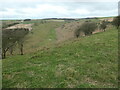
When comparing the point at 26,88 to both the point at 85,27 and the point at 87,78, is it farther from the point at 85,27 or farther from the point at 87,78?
the point at 85,27

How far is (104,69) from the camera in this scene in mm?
12695

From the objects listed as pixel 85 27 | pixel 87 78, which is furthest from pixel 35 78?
pixel 85 27

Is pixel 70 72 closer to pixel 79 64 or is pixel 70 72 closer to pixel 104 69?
pixel 79 64

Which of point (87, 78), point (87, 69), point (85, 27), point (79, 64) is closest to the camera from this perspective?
point (87, 78)

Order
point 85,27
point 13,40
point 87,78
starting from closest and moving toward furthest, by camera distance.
Result: 1. point 87,78
2. point 13,40
3. point 85,27

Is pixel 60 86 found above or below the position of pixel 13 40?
below

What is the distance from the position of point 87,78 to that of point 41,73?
12.8 feet

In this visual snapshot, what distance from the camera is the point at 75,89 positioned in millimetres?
9211

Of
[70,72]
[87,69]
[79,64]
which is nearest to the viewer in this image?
[70,72]

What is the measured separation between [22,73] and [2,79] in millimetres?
1681

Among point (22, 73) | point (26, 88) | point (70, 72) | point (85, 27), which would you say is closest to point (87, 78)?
point (70, 72)

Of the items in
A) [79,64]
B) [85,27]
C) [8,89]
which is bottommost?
[8,89]

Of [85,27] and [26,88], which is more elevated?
[85,27]

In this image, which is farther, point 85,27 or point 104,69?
point 85,27
